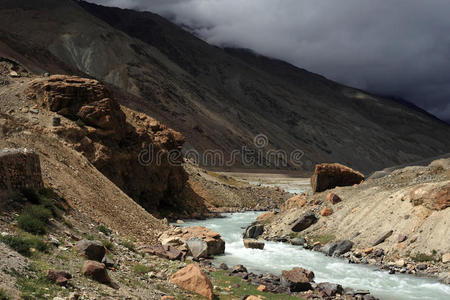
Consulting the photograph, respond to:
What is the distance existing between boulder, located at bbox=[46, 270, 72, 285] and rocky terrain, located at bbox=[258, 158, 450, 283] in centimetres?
1520

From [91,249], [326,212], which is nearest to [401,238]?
[326,212]

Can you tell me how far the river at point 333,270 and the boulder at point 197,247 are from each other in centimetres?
85

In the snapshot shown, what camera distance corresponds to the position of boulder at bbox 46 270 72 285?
932 cm

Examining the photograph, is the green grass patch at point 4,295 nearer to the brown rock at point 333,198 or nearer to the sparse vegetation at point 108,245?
the sparse vegetation at point 108,245

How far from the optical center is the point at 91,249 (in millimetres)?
12438

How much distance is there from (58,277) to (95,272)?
1.24m

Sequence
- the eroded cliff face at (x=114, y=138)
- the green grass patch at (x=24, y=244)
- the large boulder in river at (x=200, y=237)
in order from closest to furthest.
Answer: the green grass patch at (x=24, y=244), the large boulder in river at (x=200, y=237), the eroded cliff face at (x=114, y=138)

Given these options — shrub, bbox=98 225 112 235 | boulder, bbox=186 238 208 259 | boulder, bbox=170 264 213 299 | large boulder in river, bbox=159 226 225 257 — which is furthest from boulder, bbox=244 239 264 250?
boulder, bbox=170 264 213 299

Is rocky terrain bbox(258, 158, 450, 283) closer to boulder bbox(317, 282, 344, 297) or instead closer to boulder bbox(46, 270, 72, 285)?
boulder bbox(317, 282, 344, 297)

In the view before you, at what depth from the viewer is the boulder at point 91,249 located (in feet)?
40.2

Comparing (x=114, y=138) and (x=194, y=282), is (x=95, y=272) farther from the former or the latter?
(x=114, y=138)

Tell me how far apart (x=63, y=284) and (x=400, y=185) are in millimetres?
24396

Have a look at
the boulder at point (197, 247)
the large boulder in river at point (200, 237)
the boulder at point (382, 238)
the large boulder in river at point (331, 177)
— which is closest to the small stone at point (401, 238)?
the boulder at point (382, 238)

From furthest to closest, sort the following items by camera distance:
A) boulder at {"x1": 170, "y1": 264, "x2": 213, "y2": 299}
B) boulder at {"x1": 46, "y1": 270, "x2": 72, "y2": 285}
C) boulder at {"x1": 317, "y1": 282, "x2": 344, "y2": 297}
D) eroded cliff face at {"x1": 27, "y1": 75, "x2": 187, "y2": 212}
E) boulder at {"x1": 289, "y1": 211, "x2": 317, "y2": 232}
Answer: eroded cliff face at {"x1": 27, "y1": 75, "x2": 187, "y2": 212} < boulder at {"x1": 289, "y1": 211, "x2": 317, "y2": 232} < boulder at {"x1": 317, "y1": 282, "x2": 344, "y2": 297} < boulder at {"x1": 170, "y1": 264, "x2": 213, "y2": 299} < boulder at {"x1": 46, "y1": 270, "x2": 72, "y2": 285}
